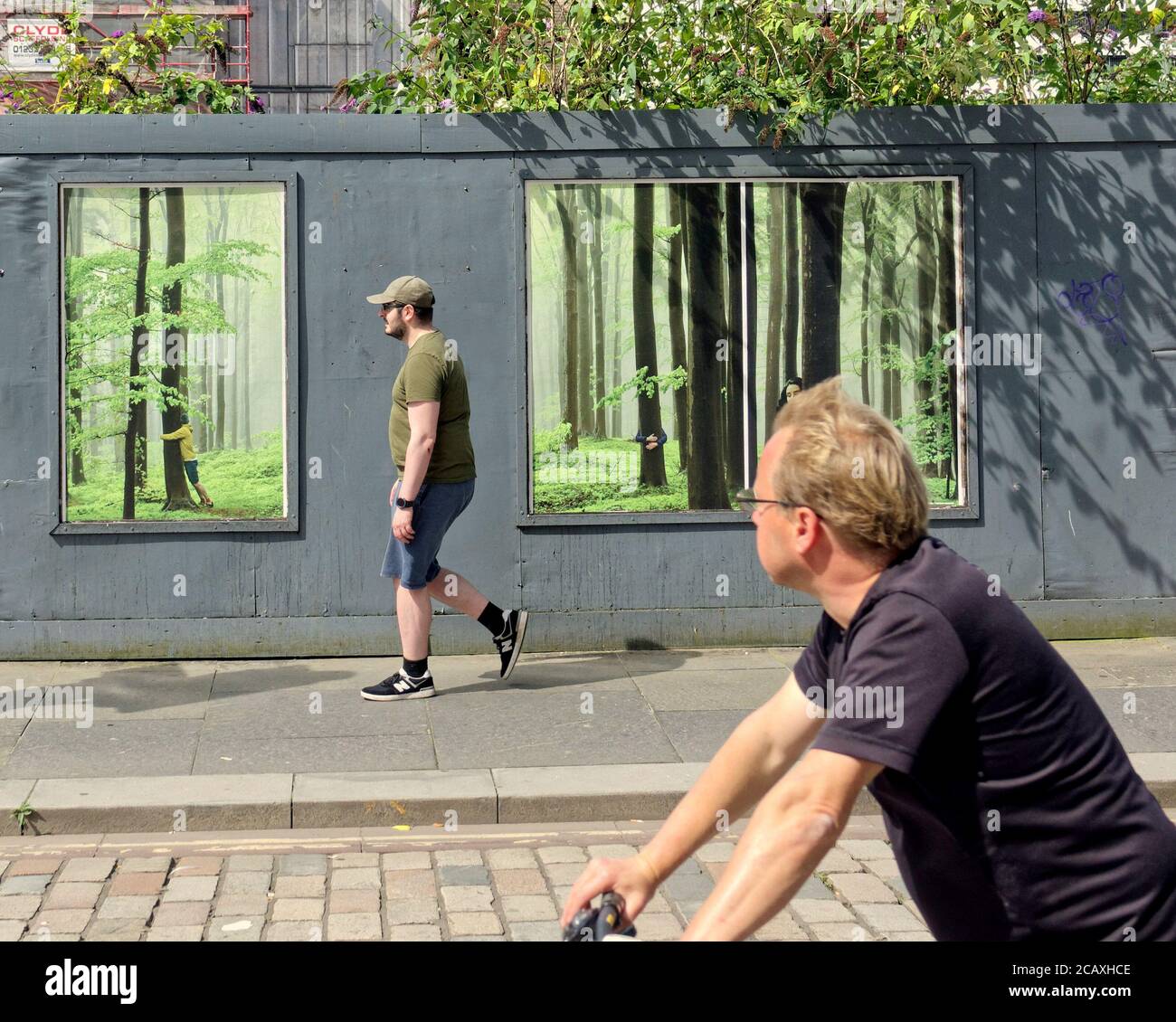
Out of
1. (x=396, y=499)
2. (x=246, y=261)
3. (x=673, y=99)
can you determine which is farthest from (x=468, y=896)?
(x=673, y=99)

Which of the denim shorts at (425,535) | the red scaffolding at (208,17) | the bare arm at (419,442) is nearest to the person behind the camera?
the bare arm at (419,442)

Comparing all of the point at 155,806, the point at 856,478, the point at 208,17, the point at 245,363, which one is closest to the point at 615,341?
the point at 245,363

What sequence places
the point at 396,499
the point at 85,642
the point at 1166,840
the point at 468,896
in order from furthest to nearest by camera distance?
the point at 85,642
the point at 396,499
the point at 468,896
the point at 1166,840

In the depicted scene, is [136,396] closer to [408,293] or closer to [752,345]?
[408,293]

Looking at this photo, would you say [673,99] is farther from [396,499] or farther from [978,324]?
[396,499]

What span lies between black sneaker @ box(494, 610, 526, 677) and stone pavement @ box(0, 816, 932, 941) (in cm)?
210

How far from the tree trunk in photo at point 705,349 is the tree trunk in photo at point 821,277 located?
20.2 inches

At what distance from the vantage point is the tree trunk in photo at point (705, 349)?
30.3 feet

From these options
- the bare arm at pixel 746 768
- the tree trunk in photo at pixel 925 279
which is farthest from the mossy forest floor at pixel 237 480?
the bare arm at pixel 746 768

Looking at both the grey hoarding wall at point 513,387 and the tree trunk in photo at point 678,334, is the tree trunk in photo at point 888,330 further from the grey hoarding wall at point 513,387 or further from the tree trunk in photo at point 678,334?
the tree trunk in photo at point 678,334

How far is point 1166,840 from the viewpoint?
2400 millimetres

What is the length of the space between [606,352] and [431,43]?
7.25ft
